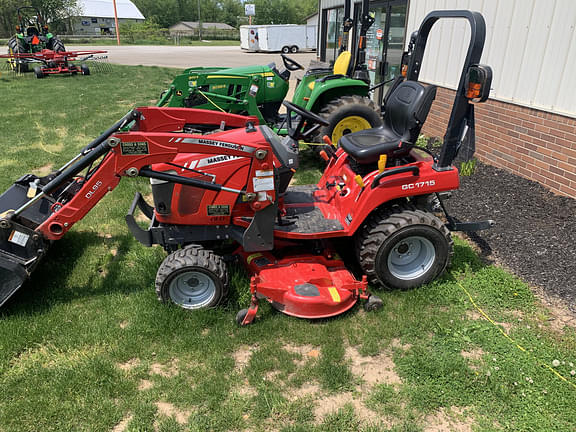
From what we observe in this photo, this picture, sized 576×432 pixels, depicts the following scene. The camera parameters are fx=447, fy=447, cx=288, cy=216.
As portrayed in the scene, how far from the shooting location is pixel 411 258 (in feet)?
13.0

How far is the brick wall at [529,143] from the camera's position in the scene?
17.2 ft

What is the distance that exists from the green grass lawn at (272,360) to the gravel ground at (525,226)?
0.86 ft

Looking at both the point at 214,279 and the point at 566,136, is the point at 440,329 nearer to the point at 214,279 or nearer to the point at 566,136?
the point at 214,279

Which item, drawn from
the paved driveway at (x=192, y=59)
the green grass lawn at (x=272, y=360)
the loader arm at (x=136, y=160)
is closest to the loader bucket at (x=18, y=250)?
the loader arm at (x=136, y=160)

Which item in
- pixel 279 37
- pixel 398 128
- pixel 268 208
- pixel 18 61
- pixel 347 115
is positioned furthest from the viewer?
pixel 279 37

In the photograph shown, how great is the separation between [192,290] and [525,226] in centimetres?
355

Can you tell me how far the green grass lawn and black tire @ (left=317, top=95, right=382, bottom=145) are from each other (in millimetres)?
3035

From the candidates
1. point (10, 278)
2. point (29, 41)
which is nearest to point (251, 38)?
point (29, 41)

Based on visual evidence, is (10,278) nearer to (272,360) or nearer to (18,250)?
(18,250)

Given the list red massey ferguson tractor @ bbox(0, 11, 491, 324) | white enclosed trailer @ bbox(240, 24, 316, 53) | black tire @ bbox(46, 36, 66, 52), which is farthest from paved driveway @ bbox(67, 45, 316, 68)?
red massey ferguson tractor @ bbox(0, 11, 491, 324)

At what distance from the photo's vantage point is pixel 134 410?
9.00ft

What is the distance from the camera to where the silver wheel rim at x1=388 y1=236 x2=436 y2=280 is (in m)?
3.87

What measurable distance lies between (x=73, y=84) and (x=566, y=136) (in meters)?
14.7

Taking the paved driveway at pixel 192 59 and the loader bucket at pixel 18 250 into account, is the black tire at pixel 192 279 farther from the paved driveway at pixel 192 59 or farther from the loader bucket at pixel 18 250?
the paved driveway at pixel 192 59
